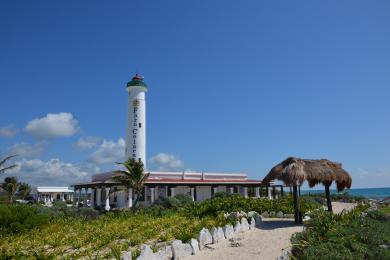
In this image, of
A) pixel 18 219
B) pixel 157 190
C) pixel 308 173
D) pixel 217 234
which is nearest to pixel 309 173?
pixel 308 173

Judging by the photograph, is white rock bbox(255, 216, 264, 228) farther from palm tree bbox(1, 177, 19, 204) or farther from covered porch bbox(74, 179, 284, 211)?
palm tree bbox(1, 177, 19, 204)

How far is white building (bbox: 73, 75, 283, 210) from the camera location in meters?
33.4

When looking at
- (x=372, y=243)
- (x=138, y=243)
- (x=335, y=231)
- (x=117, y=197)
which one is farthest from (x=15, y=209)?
(x=117, y=197)

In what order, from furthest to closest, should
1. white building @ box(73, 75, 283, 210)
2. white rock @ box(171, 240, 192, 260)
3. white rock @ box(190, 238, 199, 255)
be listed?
Result: 1. white building @ box(73, 75, 283, 210)
2. white rock @ box(190, 238, 199, 255)
3. white rock @ box(171, 240, 192, 260)

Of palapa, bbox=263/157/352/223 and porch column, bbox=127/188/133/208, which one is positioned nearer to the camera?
palapa, bbox=263/157/352/223

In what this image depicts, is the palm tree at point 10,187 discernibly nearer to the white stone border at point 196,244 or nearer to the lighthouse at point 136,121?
the lighthouse at point 136,121

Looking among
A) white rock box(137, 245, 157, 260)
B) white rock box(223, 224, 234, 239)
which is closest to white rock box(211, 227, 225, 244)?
white rock box(223, 224, 234, 239)

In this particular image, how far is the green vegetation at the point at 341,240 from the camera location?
8961 millimetres

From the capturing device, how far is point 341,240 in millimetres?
10273

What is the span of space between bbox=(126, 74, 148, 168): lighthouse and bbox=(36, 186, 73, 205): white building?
2838 centimetres

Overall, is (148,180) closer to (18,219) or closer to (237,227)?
(18,219)

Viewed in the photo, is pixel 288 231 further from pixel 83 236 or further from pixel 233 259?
pixel 83 236

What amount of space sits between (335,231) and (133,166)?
19.6 m

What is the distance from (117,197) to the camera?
117 feet
